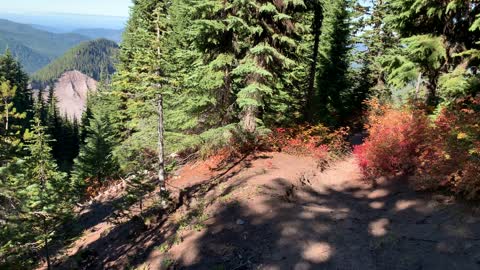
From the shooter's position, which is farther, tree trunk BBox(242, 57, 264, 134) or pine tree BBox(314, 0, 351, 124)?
pine tree BBox(314, 0, 351, 124)

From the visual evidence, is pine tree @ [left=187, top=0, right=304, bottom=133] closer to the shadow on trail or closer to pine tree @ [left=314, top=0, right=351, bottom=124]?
the shadow on trail

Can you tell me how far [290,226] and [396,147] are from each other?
20.7ft

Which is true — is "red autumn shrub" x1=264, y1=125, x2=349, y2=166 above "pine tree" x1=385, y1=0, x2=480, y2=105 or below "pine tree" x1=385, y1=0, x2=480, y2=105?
below

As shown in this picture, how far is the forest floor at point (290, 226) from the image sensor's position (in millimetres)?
8383

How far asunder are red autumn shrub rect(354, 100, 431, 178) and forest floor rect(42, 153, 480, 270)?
0.64 metres

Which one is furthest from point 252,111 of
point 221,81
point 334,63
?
point 334,63

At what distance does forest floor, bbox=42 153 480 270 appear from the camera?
27.5ft

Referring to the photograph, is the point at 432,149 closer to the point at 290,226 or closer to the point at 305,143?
the point at 290,226

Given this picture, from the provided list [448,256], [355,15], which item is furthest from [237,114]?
[355,15]

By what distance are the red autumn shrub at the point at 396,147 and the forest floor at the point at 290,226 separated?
0.64 meters

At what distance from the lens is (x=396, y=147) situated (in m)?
13.7

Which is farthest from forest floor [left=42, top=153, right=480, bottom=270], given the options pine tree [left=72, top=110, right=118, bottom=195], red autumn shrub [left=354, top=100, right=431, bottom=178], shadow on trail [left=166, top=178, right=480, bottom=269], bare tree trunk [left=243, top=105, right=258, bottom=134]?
pine tree [left=72, top=110, right=118, bottom=195]

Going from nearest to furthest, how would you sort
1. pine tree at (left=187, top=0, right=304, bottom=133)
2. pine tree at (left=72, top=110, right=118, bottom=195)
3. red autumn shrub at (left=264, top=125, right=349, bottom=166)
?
pine tree at (left=187, top=0, right=304, bottom=133)
red autumn shrub at (left=264, top=125, right=349, bottom=166)
pine tree at (left=72, top=110, right=118, bottom=195)

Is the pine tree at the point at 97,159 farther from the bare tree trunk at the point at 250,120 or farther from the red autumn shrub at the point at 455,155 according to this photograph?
the red autumn shrub at the point at 455,155
